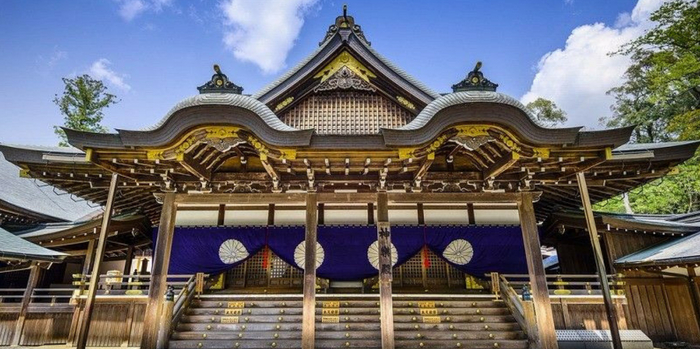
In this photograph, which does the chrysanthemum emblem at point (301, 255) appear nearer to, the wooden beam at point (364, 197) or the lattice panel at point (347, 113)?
the wooden beam at point (364, 197)

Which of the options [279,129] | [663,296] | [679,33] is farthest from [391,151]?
[679,33]

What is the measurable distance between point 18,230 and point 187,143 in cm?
942

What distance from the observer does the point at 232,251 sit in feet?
30.8

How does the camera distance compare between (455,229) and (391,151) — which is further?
(455,229)

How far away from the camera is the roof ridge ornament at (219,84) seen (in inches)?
242

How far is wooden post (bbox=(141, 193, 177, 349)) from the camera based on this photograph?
6441mm

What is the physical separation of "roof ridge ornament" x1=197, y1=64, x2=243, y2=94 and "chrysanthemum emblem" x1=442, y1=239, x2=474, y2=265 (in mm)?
6754

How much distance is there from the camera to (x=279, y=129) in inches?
215

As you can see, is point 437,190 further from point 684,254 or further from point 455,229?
point 684,254

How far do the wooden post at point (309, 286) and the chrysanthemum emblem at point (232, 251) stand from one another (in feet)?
11.2

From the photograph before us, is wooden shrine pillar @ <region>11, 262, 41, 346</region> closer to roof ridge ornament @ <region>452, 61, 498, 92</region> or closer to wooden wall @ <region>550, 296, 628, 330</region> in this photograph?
roof ridge ornament @ <region>452, 61, 498, 92</region>

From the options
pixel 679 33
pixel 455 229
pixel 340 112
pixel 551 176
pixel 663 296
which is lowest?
pixel 663 296

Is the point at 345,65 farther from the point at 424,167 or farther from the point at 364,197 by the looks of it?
the point at 424,167

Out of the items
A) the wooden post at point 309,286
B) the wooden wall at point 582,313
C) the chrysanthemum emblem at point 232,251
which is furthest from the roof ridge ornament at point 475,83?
the chrysanthemum emblem at point 232,251
